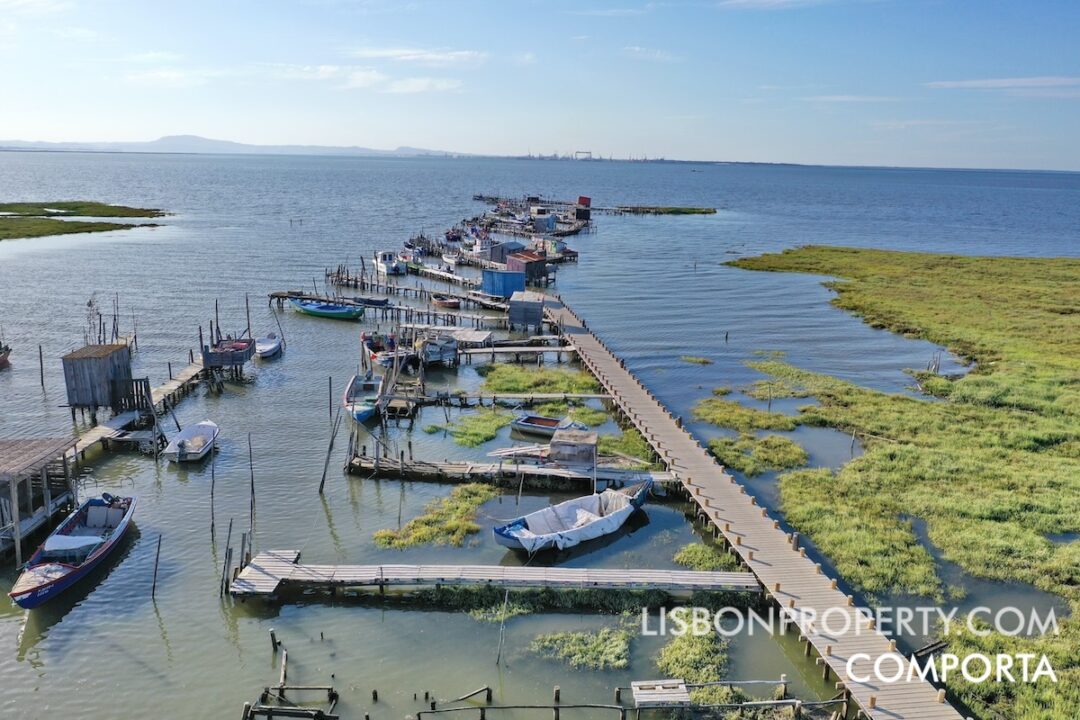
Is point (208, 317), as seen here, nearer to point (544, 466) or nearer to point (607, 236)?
point (544, 466)

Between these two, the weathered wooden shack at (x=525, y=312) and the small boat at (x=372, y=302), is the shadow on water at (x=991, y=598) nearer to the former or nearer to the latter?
the weathered wooden shack at (x=525, y=312)

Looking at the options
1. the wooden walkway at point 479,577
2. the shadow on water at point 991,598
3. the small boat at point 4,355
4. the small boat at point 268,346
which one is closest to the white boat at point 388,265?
the small boat at point 268,346

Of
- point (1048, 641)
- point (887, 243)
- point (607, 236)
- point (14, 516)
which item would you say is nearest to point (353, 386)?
point (14, 516)

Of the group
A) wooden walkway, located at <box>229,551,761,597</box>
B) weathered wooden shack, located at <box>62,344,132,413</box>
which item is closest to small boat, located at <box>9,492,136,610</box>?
wooden walkway, located at <box>229,551,761,597</box>

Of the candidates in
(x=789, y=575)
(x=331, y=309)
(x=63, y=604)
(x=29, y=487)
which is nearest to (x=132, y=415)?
(x=29, y=487)

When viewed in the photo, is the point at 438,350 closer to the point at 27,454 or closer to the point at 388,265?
the point at 27,454

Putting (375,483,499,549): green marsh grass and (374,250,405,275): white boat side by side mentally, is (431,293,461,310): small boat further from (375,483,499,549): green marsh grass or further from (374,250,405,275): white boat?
(375,483,499,549): green marsh grass
